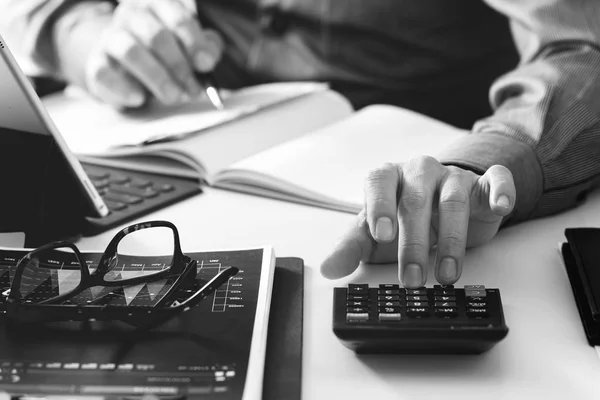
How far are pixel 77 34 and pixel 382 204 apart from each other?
2.55ft

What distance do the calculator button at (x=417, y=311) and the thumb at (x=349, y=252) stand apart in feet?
0.33

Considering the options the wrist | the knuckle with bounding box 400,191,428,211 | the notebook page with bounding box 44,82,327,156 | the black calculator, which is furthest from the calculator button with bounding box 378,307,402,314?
the wrist

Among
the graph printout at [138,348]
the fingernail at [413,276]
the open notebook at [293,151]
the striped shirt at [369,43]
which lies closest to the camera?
the graph printout at [138,348]

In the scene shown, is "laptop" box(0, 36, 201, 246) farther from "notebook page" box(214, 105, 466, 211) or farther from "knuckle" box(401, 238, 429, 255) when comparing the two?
"knuckle" box(401, 238, 429, 255)

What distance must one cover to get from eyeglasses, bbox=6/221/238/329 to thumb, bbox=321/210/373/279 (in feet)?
0.28

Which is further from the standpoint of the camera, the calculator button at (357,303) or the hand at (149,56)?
the hand at (149,56)

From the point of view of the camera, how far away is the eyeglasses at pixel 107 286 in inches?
19.7

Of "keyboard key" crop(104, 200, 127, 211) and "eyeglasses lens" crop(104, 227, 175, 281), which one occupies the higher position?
"keyboard key" crop(104, 200, 127, 211)

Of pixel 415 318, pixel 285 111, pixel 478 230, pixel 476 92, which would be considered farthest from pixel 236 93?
pixel 415 318

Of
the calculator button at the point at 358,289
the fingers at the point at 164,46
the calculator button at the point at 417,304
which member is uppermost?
the fingers at the point at 164,46

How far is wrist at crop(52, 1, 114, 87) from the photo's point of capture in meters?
1.11

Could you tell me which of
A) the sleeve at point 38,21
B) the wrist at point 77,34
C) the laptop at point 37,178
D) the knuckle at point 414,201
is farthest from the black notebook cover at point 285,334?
the sleeve at point 38,21

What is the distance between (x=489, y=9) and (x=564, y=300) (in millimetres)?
752

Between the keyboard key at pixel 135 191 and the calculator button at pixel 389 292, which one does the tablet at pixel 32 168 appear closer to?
the keyboard key at pixel 135 191
